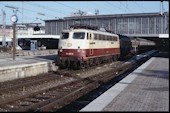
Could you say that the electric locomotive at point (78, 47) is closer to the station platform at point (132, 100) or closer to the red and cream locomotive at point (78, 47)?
the red and cream locomotive at point (78, 47)

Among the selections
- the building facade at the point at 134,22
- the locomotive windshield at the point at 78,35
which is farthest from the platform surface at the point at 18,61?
the building facade at the point at 134,22

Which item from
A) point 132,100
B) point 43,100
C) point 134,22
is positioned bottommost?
point 43,100

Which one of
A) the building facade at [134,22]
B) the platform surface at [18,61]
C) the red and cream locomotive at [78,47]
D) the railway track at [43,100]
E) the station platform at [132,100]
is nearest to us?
the station platform at [132,100]

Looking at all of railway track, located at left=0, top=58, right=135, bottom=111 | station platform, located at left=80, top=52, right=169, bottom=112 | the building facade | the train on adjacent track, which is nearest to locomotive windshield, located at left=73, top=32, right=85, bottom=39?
the train on adjacent track

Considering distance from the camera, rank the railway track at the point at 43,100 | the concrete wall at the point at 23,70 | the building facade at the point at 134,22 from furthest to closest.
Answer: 1. the building facade at the point at 134,22
2. the concrete wall at the point at 23,70
3. the railway track at the point at 43,100

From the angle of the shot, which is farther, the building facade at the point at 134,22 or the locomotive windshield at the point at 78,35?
the building facade at the point at 134,22

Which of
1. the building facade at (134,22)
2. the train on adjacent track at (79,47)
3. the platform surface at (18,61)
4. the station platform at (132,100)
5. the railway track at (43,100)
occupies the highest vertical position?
the building facade at (134,22)

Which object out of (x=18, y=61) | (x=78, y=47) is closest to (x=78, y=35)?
(x=78, y=47)

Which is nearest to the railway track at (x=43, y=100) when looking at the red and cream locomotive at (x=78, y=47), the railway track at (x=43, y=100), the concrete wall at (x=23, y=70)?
the railway track at (x=43, y=100)

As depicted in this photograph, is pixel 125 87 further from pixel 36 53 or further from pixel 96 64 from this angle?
pixel 36 53

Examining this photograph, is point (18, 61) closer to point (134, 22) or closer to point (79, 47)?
point (79, 47)

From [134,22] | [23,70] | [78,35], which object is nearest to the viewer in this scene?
[23,70]

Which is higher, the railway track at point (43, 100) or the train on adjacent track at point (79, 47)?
the train on adjacent track at point (79, 47)

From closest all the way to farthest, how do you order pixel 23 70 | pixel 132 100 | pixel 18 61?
pixel 132 100 < pixel 23 70 < pixel 18 61
